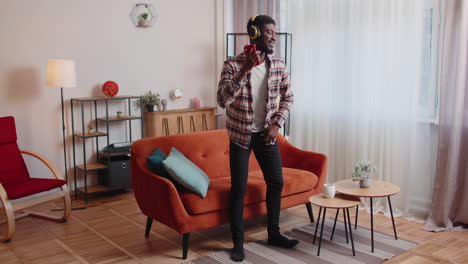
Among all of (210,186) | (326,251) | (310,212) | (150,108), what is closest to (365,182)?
(326,251)

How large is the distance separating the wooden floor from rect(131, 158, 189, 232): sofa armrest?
26 centimetres

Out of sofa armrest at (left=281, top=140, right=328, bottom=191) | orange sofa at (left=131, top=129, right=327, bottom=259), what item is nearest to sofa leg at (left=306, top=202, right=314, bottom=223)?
orange sofa at (left=131, top=129, right=327, bottom=259)

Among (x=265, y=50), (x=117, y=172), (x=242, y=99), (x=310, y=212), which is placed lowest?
(x=310, y=212)

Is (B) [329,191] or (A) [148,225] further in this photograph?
(A) [148,225]

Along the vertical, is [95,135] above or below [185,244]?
above

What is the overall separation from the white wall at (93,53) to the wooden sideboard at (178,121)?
0.67ft

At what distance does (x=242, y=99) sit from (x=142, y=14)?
2481mm

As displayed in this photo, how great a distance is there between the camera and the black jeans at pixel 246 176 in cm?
306

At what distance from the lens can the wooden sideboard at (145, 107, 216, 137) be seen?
16.6 ft

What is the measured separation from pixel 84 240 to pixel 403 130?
263 cm

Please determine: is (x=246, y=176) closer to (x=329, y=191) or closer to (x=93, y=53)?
(x=329, y=191)

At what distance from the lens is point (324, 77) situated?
182 inches

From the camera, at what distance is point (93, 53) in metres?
4.77

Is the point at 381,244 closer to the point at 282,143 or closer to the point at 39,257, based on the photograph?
the point at 282,143
